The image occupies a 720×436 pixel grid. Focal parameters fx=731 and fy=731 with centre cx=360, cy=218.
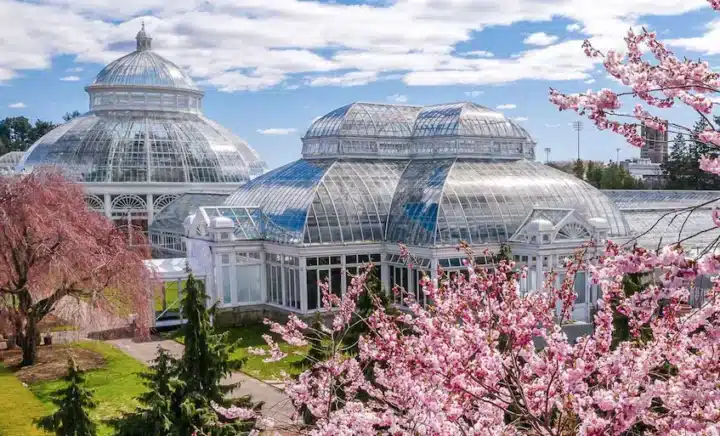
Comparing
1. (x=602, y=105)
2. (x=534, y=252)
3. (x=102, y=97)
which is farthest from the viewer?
(x=102, y=97)

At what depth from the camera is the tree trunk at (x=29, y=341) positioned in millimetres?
24886

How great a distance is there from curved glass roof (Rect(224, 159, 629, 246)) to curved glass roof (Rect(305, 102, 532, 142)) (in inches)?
59.4

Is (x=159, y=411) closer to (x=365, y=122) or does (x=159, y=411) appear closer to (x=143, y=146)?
(x=365, y=122)

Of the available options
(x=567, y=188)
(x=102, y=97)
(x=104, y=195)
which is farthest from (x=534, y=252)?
(x=102, y=97)


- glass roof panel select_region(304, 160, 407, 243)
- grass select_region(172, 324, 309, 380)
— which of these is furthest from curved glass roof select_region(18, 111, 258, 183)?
grass select_region(172, 324, 309, 380)

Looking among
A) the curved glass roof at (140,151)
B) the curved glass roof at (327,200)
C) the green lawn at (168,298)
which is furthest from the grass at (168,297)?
the curved glass roof at (140,151)

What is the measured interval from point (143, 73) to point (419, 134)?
29.1 meters

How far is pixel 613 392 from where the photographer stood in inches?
287

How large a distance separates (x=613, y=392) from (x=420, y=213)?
77.3ft

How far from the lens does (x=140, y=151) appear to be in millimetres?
50719

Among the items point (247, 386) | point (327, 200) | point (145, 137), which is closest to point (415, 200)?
point (327, 200)

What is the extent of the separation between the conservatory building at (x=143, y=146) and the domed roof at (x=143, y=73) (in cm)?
8

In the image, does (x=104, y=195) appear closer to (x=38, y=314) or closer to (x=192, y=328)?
(x=38, y=314)

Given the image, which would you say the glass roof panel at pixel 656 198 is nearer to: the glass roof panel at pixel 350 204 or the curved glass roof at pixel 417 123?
the curved glass roof at pixel 417 123
